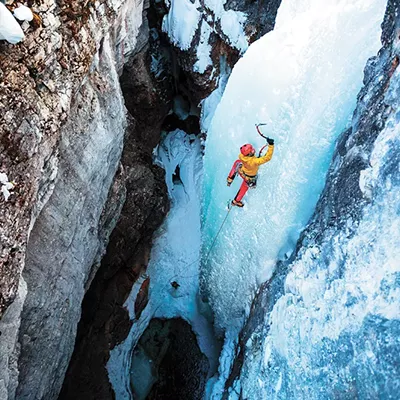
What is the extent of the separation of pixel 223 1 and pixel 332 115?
16.3 feet

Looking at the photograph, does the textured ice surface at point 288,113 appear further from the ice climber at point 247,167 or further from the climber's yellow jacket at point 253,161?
the climber's yellow jacket at point 253,161

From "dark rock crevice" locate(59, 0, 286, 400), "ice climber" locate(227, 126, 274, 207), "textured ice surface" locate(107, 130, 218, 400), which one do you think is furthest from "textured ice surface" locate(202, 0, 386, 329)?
"dark rock crevice" locate(59, 0, 286, 400)

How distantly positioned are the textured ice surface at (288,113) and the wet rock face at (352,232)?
39cm

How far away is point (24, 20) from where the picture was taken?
400 cm

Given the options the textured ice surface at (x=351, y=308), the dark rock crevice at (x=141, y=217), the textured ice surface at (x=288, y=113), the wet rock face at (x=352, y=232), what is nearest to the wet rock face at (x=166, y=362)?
the dark rock crevice at (x=141, y=217)

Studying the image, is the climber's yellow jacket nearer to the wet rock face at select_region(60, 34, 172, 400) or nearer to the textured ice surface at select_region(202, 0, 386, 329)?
the textured ice surface at select_region(202, 0, 386, 329)

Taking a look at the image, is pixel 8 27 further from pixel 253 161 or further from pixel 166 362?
pixel 166 362

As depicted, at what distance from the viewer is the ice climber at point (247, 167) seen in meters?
5.82

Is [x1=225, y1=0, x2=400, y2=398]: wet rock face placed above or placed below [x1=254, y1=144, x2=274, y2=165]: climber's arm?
below

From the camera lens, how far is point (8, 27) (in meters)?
3.67

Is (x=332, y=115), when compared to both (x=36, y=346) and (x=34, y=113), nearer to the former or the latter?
(x=34, y=113)

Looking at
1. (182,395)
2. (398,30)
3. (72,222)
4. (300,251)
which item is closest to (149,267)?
(182,395)

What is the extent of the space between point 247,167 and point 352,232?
2232mm

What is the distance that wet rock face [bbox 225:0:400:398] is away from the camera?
3.51 meters
